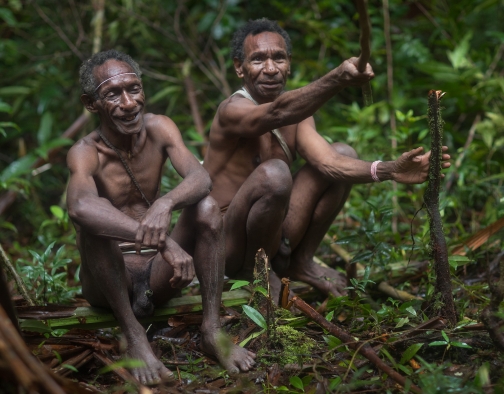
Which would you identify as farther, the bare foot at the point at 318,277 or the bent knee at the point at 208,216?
the bare foot at the point at 318,277

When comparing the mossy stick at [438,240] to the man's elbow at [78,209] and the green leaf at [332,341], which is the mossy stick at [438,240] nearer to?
the green leaf at [332,341]

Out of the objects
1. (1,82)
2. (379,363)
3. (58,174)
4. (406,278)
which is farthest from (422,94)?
(379,363)

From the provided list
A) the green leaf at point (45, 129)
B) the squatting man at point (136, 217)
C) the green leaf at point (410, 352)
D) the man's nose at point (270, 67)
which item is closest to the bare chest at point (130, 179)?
the squatting man at point (136, 217)

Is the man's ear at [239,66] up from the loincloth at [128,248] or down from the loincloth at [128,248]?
up

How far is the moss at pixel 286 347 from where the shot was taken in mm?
3635

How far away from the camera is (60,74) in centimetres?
859

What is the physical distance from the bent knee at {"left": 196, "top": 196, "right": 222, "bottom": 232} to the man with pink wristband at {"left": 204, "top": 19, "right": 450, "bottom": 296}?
0.45 metres

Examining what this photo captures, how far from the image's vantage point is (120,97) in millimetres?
3934

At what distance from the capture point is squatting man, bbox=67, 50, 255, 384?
3574 mm

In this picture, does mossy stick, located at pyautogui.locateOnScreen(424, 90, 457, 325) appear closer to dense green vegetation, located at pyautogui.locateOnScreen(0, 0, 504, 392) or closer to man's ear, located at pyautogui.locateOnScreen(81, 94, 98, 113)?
man's ear, located at pyautogui.locateOnScreen(81, 94, 98, 113)

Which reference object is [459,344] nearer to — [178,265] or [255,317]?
[255,317]

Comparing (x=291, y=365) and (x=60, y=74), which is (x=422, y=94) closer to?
(x=60, y=74)

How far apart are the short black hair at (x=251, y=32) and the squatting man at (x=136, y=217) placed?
2.93ft

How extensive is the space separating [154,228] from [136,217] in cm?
67
